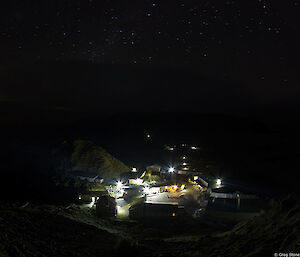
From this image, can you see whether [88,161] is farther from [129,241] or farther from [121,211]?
[129,241]

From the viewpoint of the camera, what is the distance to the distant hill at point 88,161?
1184 inches

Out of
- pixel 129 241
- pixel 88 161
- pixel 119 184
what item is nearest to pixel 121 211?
pixel 119 184

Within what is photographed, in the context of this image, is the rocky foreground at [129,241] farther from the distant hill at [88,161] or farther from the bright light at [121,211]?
the distant hill at [88,161]

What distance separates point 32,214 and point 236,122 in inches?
3136

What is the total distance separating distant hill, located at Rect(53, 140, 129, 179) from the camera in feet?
98.7

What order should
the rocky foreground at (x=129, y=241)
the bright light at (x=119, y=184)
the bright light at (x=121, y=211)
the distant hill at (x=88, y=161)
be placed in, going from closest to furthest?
the rocky foreground at (x=129, y=241), the bright light at (x=121, y=211), the bright light at (x=119, y=184), the distant hill at (x=88, y=161)

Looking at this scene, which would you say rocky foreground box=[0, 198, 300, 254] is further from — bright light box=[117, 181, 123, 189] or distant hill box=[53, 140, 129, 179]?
distant hill box=[53, 140, 129, 179]

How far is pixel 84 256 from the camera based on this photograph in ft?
27.8

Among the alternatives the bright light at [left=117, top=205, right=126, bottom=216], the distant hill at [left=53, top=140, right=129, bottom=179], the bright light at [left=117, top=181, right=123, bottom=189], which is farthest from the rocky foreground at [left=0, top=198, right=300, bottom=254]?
the distant hill at [left=53, top=140, right=129, bottom=179]

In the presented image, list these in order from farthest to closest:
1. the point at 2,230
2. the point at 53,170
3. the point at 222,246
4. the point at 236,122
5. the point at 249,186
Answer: the point at 236,122
the point at 53,170
the point at 249,186
the point at 222,246
the point at 2,230

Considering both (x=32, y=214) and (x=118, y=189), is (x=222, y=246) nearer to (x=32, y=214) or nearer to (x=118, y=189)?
(x=32, y=214)

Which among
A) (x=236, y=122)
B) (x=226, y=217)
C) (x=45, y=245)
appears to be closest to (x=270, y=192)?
(x=226, y=217)

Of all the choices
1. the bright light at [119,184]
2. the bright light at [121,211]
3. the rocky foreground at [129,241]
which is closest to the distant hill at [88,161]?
the bright light at [119,184]

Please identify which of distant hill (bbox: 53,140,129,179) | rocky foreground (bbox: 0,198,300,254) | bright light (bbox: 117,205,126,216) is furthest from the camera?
distant hill (bbox: 53,140,129,179)
